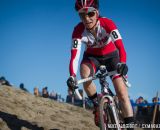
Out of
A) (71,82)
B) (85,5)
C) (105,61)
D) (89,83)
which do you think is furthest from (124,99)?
(85,5)

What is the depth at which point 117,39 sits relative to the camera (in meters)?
6.45

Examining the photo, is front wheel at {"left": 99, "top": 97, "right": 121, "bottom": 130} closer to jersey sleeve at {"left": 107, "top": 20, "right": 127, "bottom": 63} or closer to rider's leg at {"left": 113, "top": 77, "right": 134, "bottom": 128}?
rider's leg at {"left": 113, "top": 77, "right": 134, "bottom": 128}

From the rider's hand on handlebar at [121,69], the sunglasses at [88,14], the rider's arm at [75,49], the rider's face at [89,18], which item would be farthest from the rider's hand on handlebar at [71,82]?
the sunglasses at [88,14]

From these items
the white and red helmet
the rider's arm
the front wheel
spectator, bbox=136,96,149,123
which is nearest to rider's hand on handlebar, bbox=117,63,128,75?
the front wheel

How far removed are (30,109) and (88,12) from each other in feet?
16.7

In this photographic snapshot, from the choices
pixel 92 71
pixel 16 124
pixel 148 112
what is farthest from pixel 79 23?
pixel 148 112

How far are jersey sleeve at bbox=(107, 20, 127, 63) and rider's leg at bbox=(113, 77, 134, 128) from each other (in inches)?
22.4

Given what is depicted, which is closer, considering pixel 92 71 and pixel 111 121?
pixel 111 121

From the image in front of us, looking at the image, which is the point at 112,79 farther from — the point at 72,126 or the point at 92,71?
the point at 72,126

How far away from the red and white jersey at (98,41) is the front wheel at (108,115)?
34.3 inches

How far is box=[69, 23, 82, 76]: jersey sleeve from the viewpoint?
21.3 ft

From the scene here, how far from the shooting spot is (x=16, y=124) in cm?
847

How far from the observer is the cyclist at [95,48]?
649cm

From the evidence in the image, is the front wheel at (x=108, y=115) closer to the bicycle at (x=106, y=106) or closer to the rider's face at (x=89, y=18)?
the bicycle at (x=106, y=106)
